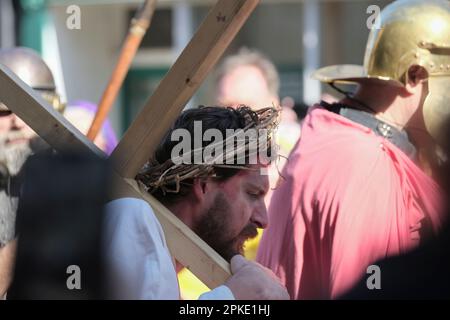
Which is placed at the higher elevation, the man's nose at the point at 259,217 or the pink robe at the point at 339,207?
the man's nose at the point at 259,217

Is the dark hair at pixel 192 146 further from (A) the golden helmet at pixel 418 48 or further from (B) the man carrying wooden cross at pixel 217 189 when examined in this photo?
(A) the golden helmet at pixel 418 48

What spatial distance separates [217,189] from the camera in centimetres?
243

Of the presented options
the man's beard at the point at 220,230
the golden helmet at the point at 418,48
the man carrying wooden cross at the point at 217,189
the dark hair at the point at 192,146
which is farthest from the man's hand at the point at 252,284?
the golden helmet at the point at 418,48

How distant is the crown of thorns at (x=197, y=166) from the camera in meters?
2.37

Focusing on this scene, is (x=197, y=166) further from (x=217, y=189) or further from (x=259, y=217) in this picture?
(x=259, y=217)

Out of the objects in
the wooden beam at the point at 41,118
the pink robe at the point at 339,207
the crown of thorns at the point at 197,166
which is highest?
the wooden beam at the point at 41,118

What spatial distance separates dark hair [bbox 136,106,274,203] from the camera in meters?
2.41

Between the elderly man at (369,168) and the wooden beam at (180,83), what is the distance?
3.41ft

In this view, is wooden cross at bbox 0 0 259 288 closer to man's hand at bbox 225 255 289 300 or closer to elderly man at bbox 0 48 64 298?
man's hand at bbox 225 255 289 300

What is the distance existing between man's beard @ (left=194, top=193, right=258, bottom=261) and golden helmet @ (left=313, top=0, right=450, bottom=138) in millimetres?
1303

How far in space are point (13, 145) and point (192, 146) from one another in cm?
79

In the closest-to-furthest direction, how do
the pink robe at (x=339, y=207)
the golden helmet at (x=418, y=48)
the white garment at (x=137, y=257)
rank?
the white garment at (x=137, y=257)
the pink robe at (x=339, y=207)
the golden helmet at (x=418, y=48)

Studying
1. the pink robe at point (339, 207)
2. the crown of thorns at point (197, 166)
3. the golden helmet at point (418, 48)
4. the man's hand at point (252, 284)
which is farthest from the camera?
the golden helmet at point (418, 48)
